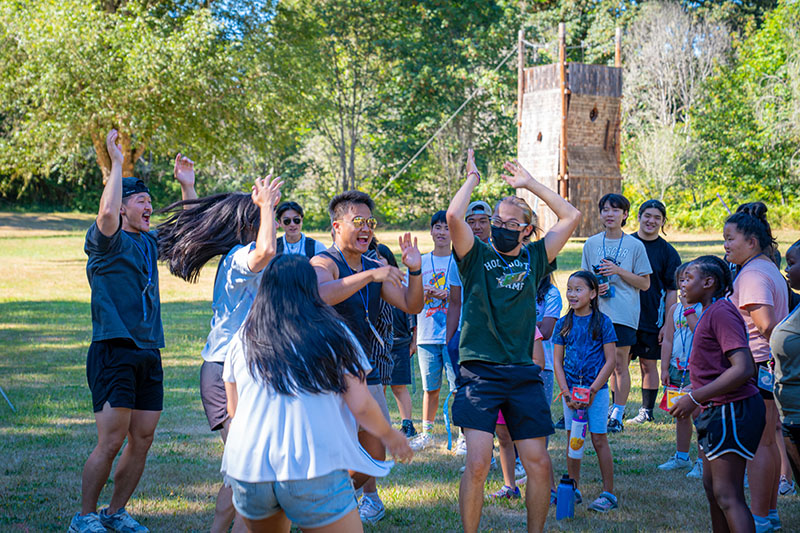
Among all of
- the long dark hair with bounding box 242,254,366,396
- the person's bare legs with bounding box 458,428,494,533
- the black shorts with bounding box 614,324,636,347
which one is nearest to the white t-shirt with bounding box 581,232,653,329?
the black shorts with bounding box 614,324,636,347

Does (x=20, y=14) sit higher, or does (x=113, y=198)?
(x=20, y=14)

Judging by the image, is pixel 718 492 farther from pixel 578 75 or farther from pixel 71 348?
pixel 578 75

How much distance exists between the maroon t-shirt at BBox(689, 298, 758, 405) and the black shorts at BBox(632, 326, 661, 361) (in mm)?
3469

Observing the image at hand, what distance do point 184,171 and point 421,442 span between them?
3056 millimetres

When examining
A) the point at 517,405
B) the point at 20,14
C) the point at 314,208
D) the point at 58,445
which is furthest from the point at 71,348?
Answer: the point at 314,208

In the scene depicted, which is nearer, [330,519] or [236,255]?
[330,519]

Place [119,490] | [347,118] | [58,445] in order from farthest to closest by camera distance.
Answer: [347,118] < [58,445] < [119,490]

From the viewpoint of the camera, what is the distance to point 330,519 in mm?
2812

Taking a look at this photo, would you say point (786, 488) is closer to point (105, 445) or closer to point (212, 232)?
point (212, 232)

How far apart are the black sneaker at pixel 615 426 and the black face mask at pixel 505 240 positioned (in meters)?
3.35

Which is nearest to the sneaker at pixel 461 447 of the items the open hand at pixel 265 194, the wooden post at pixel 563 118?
the open hand at pixel 265 194

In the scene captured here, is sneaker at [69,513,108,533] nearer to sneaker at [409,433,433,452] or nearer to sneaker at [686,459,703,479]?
sneaker at [409,433,433,452]

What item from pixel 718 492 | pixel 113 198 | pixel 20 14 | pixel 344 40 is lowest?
pixel 718 492

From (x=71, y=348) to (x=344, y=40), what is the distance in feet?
89.1
